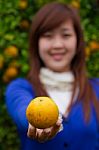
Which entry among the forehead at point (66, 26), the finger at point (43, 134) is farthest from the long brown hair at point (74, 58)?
the finger at point (43, 134)

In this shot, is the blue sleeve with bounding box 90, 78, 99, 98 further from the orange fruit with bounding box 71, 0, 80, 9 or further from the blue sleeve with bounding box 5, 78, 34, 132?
the orange fruit with bounding box 71, 0, 80, 9

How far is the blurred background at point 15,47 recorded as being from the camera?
2986mm

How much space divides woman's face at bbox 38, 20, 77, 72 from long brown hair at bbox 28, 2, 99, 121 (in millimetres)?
31

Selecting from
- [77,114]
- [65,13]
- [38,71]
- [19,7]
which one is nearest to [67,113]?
[77,114]

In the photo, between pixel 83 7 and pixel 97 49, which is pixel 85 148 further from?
pixel 83 7

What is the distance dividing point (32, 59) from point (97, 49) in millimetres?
622

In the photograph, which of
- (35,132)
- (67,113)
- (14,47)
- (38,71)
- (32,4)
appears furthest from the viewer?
(32,4)

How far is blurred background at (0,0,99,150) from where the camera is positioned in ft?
9.80

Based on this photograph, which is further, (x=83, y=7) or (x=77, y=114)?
(x=83, y=7)

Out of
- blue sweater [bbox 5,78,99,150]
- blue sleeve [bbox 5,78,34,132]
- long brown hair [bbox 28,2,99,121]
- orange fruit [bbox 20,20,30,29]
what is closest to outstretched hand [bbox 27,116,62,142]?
blue sleeve [bbox 5,78,34,132]

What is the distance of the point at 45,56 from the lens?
247 centimetres

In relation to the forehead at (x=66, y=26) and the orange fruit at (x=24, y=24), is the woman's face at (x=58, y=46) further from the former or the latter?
the orange fruit at (x=24, y=24)

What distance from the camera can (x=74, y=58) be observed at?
263cm

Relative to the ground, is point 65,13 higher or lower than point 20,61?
higher
